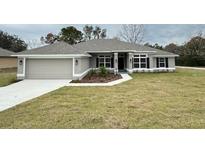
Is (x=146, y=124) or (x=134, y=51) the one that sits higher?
(x=134, y=51)

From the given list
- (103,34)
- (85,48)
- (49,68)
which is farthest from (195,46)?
(49,68)

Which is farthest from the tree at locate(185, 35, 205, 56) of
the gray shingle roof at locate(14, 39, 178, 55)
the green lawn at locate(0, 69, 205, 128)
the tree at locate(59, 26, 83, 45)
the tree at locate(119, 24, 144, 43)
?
the green lawn at locate(0, 69, 205, 128)

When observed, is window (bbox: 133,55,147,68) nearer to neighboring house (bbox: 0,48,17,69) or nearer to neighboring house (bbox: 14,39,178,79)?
neighboring house (bbox: 14,39,178,79)

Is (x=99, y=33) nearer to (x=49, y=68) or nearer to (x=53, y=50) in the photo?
(x=53, y=50)

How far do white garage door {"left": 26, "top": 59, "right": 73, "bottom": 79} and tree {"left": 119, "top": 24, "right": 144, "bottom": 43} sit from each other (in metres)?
28.7

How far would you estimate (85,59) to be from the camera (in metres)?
20.9
